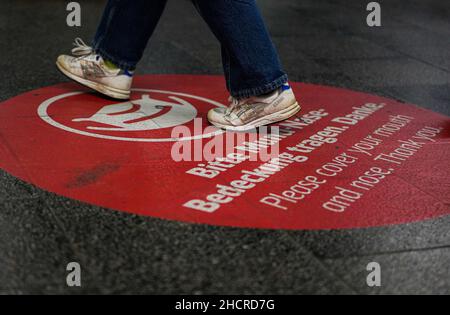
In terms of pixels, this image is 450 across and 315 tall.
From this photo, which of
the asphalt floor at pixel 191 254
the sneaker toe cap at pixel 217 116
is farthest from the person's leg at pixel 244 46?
the asphalt floor at pixel 191 254

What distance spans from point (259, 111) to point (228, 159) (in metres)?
0.45

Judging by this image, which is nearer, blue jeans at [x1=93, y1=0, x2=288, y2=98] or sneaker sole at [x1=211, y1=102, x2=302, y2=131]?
blue jeans at [x1=93, y1=0, x2=288, y2=98]

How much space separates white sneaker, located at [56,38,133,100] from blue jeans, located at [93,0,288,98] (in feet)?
0.15

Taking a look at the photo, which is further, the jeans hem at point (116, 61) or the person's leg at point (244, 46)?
the jeans hem at point (116, 61)

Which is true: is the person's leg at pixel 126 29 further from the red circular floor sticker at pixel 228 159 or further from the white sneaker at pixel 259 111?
the white sneaker at pixel 259 111

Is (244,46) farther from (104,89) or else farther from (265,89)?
(104,89)

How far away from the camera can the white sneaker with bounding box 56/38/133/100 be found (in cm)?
356

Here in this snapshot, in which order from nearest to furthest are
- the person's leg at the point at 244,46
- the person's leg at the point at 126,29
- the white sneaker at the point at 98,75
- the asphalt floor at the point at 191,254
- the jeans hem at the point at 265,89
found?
the asphalt floor at the point at 191,254 < the person's leg at the point at 244,46 < the jeans hem at the point at 265,89 < the person's leg at the point at 126,29 < the white sneaker at the point at 98,75

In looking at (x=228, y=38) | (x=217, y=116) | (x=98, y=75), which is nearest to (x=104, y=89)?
(x=98, y=75)

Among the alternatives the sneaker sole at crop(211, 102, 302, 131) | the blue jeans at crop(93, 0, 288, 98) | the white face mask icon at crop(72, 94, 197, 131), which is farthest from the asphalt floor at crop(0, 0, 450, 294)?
the blue jeans at crop(93, 0, 288, 98)

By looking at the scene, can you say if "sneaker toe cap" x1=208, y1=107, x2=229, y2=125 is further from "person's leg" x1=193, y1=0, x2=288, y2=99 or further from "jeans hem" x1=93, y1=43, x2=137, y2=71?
"jeans hem" x1=93, y1=43, x2=137, y2=71

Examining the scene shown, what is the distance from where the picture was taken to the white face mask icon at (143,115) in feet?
10.7

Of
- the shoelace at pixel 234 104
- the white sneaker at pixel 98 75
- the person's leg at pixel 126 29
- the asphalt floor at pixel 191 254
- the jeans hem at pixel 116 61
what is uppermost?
the person's leg at pixel 126 29

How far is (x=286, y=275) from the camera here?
2.05 m
